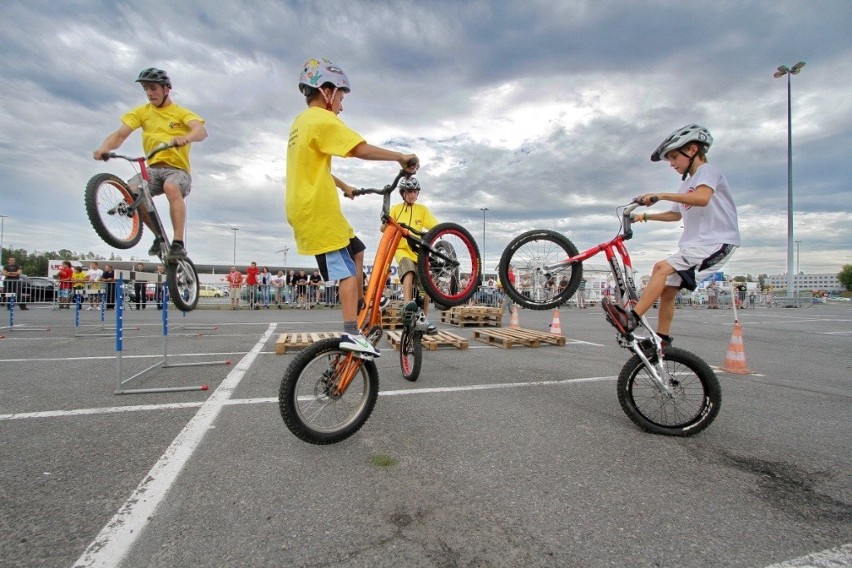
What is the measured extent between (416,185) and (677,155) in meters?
2.57

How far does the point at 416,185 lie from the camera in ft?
15.6

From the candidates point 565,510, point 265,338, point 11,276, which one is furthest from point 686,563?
point 11,276

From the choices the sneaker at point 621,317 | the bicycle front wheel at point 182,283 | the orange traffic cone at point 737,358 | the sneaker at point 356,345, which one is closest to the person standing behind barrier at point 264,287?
the bicycle front wheel at point 182,283

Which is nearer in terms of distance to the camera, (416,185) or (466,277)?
(466,277)

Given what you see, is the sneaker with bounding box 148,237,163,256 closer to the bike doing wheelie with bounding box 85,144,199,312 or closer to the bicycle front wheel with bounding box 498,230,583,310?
the bike doing wheelie with bounding box 85,144,199,312

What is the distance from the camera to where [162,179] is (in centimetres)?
391

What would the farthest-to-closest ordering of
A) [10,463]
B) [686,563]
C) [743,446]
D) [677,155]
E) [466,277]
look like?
1. [466,277]
2. [677,155]
3. [743,446]
4. [10,463]
5. [686,563]

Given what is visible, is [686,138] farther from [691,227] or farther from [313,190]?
[313,190]

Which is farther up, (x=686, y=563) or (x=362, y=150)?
(x=362, y=150)

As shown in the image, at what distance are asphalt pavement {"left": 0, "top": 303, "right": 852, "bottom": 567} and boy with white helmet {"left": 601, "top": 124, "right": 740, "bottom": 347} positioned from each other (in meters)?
0.97

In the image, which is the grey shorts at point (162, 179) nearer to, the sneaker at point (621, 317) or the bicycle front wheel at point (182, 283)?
the bicycle front wheel at point (182, 283)

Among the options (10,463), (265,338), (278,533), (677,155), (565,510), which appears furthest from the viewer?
(265,338)

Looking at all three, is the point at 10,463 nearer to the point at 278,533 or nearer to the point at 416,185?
the point at 278,533

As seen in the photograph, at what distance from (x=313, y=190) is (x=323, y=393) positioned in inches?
55.1
